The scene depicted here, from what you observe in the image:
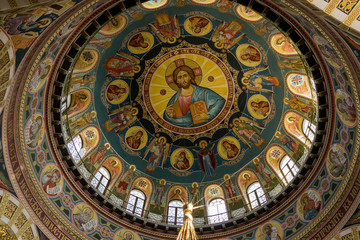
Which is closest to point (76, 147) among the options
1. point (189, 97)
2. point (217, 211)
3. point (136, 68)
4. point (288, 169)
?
point (136, 68)

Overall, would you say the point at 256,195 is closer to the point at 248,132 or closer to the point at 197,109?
the point at 248,132

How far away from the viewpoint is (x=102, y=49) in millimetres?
17938

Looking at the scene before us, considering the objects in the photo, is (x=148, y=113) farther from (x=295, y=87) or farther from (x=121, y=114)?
(x=295, y=87)

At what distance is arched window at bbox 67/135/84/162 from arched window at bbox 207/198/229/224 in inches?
271

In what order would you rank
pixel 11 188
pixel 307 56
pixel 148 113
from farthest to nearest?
1. pixel 148 113
2. pixel 307 56
3. pixel 11 188

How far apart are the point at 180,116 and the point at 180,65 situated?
2946 mm

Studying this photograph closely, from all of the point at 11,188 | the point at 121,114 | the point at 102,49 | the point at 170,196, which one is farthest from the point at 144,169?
the point at 11,188

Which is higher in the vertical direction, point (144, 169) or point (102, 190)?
point (144, 169)

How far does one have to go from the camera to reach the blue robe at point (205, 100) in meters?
21.0

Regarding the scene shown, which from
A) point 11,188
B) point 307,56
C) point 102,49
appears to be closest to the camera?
point 11,188

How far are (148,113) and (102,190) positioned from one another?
5255mm

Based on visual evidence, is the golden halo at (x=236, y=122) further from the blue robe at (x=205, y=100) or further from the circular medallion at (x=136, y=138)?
the circular medallion at (x=136, y=138)

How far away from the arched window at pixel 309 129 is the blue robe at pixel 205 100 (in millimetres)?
4849

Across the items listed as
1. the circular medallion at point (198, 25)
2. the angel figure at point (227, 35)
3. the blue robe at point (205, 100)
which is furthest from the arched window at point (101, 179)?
the angel figure at point (227, 35)
